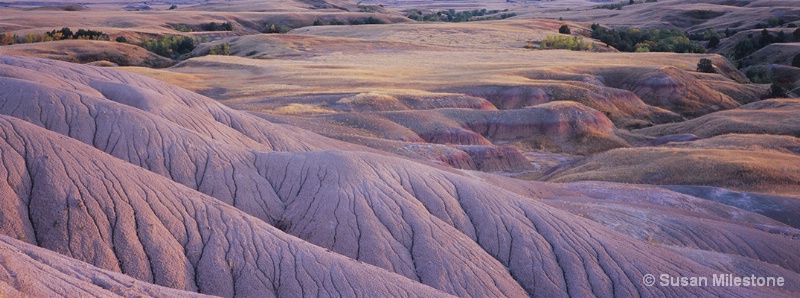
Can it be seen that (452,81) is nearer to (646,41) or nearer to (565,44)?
(565,44)

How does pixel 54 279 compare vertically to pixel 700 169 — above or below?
above

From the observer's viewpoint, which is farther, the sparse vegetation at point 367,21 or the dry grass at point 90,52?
the sparse vegetation at point 367,21

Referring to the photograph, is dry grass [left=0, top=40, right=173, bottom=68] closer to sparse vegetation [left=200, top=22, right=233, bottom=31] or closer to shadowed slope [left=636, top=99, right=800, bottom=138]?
sparse vegetation [left=200, top=22, right=233, bottom=31]

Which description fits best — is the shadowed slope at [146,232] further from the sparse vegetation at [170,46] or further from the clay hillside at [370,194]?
the sparse vegetation at [170,46]

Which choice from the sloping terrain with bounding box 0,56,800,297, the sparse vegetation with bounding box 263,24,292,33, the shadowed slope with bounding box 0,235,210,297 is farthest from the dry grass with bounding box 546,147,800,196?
the sparse vegetation with bounding box 263,24,292,33

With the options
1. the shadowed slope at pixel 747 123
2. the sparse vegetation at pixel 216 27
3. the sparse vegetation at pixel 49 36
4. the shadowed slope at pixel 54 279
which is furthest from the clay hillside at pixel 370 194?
the sparse vegetation at pixel 216 27

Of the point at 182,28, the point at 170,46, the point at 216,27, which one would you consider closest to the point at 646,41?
the point at 170,46
